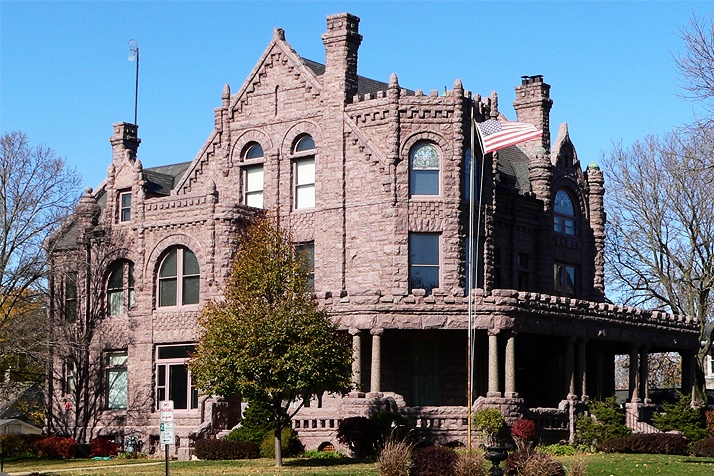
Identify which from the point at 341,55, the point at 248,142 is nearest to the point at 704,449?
the point at 341,55

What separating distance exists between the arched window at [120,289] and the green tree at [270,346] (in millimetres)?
12290

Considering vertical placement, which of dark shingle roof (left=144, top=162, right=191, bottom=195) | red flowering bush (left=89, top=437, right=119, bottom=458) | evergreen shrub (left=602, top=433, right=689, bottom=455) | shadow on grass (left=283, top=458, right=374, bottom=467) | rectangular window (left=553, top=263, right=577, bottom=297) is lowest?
red flowering bush (left=89, top=437, right=119, bottom=458)

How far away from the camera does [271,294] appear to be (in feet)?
108

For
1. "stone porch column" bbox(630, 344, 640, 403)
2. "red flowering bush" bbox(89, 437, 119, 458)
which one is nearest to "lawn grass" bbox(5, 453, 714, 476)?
"red flowering bush" bbox(89, 437, 119, 458)

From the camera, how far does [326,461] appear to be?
3266 centimetres

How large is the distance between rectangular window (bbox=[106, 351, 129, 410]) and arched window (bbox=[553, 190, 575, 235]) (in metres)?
19.2

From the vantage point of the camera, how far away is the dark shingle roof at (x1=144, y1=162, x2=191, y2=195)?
48.1 meters

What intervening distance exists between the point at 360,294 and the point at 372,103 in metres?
7.69

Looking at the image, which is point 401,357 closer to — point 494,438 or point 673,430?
point 494,438

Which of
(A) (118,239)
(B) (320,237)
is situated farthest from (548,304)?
(A) (118,239)

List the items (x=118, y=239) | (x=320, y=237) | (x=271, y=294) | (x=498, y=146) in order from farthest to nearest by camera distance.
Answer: (x=118, y=239) → (x=320, y=237) → (x=498, y=146) → (x=271, y=294)

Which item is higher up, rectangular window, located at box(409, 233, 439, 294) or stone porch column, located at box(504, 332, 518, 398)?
rectangular window, located at box(409, 233, 439, 294)

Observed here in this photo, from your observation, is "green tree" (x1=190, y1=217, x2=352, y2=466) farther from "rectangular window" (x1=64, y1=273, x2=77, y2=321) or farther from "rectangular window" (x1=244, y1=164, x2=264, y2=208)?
"rectangular window" (x1=64, y1=273, x2=77, y2=321)

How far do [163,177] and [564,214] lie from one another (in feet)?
59.2
